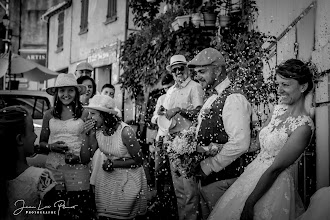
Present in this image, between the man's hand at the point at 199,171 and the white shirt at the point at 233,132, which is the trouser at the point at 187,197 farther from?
the white shirt at the point at 233,132

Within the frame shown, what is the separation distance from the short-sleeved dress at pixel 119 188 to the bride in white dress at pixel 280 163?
178 centimetres

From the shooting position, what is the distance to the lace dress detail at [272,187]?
3.94 metres

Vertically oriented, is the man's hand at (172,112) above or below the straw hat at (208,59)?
below

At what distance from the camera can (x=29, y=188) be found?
3.66 metres

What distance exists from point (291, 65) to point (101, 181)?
2.87 metres

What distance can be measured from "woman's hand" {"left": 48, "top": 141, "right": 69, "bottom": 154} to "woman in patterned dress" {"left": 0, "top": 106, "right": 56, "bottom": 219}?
8.49 ft

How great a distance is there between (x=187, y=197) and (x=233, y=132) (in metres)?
Result: 2.47

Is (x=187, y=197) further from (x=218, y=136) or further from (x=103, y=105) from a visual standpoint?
(x=218, y=136)

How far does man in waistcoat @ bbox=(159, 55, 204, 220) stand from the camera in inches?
274

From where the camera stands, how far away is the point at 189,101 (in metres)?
7.90

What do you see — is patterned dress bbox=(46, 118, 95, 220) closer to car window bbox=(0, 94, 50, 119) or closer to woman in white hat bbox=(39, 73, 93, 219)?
woman in white hat bbox=(39, 73, 93, 219)

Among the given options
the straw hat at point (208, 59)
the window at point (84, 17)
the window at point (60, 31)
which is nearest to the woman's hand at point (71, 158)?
the straw hat at point (208, 59)

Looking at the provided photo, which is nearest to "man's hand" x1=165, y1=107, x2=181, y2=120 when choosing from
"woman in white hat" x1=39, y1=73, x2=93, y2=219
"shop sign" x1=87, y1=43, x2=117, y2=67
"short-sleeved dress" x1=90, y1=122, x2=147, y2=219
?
"woman in white hat" x1=39, y1=73, x2=93, y2=219

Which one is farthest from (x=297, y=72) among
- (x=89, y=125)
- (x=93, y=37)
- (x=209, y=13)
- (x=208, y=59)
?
(x=93, y=37)
